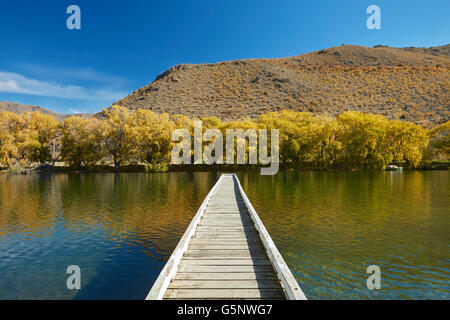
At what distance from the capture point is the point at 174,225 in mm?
13500

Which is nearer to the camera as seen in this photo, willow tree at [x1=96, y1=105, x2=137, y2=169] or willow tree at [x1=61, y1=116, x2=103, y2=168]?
willow tree at [x1=96, y1=105, x2=137, y2=169]

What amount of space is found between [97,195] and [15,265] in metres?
14.7

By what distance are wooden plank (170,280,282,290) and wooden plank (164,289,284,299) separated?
0.11 meters

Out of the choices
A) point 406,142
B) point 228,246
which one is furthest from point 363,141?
point 228,246

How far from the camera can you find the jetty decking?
16.8 feet

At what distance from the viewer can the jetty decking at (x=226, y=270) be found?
512 cm

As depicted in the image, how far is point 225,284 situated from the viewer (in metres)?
5.60

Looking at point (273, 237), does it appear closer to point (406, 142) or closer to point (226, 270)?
point (226, 270)

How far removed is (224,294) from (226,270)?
1.06m

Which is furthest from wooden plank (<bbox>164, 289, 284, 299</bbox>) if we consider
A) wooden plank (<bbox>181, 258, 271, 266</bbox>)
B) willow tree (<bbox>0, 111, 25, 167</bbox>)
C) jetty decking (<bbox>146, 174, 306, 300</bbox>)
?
willow tree (<bbox>0, 111, 25, 167</bbox>)

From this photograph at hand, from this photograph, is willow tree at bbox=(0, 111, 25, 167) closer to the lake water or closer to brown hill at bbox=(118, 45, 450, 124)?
the lake water

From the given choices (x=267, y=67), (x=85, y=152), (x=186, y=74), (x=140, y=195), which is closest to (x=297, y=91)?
(x=267, y=67)

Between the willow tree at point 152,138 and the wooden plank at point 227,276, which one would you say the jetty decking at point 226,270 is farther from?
the willow tree at point 152,138
